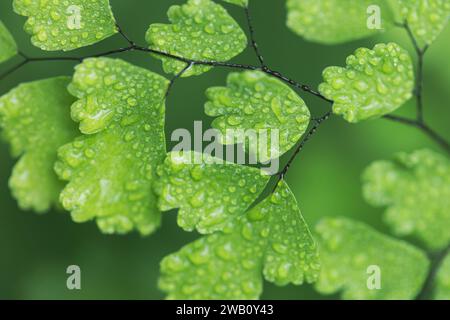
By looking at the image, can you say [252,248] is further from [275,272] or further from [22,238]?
[22,238]

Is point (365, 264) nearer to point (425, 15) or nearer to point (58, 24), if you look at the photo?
point (425, 15)

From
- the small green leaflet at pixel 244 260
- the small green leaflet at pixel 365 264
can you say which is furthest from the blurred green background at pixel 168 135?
the small green leaflet at pixel 244 260

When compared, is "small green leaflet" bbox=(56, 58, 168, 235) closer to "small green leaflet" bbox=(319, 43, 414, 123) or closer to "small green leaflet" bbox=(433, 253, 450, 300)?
"small green leaflet" bbox=(319, 43, 414, 123)

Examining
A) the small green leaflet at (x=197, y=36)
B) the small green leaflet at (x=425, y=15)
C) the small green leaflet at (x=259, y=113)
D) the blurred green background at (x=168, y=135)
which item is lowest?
the blurred green background at (x=168, y=135)

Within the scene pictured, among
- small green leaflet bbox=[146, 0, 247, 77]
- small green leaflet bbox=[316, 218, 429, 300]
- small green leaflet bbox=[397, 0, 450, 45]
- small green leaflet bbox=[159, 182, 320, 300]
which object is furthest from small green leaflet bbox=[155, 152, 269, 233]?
small green leaflet bbox=[397, 0, 450, 45]

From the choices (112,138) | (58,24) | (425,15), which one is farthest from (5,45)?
(425,15)

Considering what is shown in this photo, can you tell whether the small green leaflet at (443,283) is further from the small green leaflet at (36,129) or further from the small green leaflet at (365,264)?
the small green leaflet at (36,129)

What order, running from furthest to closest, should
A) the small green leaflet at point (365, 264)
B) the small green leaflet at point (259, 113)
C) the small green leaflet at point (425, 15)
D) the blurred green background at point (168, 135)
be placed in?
the blurred green background at point (168, 135) → the small green leaflet at point (365, 264) → the small green leaflet at point (425, 15) → the small green leaflet at point (259, 113)

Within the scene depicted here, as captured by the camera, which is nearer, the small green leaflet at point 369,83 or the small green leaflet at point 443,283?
the small green leaflet at point 369,83
